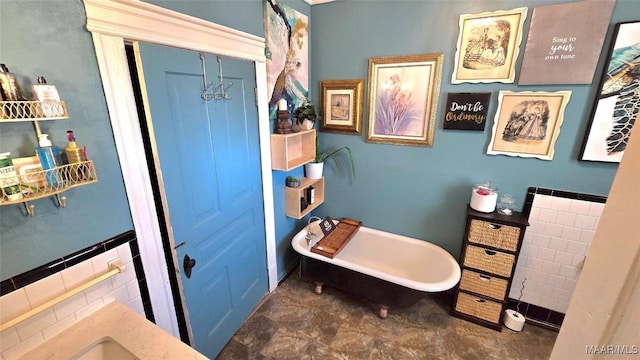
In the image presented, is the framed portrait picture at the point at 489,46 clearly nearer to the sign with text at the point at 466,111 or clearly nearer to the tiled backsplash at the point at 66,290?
the sign with text at the point at 466,111

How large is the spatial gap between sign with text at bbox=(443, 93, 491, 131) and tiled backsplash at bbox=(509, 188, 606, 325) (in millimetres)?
650

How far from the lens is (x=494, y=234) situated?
1.90m

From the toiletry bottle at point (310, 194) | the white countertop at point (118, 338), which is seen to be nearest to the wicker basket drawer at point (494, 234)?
the toiletry bottle at point (310, 194)

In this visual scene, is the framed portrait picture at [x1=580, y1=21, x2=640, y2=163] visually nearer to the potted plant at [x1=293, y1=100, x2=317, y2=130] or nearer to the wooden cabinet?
the wooden cabinet

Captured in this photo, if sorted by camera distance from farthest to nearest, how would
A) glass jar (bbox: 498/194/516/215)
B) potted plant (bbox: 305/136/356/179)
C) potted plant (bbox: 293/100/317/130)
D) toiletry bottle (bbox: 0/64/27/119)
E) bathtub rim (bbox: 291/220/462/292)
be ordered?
potted plant (bbox: 305/136/356/179) < potted plant (bbox: 293/100/317/130) < glass jar (bbox: 498/194/516/215) < bathtub rim (bbox: 291/220/462/292) < toiletry bottle (bbox: 0/64/27/119)

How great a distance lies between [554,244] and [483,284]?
589mm

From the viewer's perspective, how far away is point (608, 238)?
0.44m

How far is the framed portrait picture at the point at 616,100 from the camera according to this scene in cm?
154

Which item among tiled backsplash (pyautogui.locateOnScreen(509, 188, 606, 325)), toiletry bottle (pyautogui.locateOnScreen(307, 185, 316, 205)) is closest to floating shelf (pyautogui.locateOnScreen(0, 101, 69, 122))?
toiletry bottle (pyautogui.locateOnScreen(307, 185, 316, 205))

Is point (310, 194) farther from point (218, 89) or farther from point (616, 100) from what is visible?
point (616, 100)

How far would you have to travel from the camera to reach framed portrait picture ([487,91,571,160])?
178cm

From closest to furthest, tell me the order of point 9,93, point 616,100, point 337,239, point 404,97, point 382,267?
point 9,93 → point 616,100 → point 404,97 → point 337,239 → point 382,267

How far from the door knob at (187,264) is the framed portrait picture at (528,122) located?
7.36ft

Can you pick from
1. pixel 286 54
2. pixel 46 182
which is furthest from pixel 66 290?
pixel 286 54
